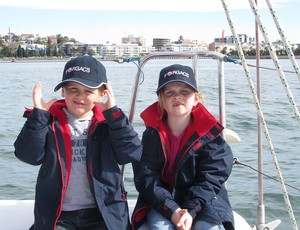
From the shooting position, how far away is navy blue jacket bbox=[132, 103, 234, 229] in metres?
2.47

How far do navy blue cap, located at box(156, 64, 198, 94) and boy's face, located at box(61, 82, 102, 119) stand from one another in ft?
1.29

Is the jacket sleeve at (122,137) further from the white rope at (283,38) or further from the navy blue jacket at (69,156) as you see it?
the white rope at (283,38)

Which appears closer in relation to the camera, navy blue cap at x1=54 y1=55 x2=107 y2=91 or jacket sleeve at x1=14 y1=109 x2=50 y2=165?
jacket sleeve at x1=14 y1=109 x2=50 y2=165

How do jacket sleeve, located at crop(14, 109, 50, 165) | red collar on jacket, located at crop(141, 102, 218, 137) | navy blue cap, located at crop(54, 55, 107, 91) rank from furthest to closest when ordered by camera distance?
red collar on jacket, located at crop(141, 102, 218, 137), navy blue cap, located at crop(54, 55, 107, 91), jacket sleeve, located at crop(14, 109, 50, 165)

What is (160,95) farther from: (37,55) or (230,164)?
(37,55)

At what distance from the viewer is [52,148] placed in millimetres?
2359

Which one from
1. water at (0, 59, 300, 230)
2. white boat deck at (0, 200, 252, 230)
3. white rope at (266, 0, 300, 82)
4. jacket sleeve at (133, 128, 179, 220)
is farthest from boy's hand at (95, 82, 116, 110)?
water at (0, 59, 300, 230)

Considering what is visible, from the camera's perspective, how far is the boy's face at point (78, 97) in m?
2.44

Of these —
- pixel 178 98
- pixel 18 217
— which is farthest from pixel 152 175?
pixel 18 217

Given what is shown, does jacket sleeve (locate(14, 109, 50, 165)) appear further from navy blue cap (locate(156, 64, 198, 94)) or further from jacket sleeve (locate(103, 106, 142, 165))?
navy blue cap (locate(156, 64, 198, 94))

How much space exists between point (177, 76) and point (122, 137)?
0.49 m

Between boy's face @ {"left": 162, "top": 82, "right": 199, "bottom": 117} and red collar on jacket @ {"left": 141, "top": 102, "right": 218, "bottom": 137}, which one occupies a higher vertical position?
boy's face @ {"left": 162, "top": 82, "right": 199, "bottom": 117}

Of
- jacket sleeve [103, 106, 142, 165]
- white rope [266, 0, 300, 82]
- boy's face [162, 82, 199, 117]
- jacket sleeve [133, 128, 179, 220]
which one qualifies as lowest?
jacket sleeve [133, 128, 179, 220]

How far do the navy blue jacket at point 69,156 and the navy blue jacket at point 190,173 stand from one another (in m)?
0.18
